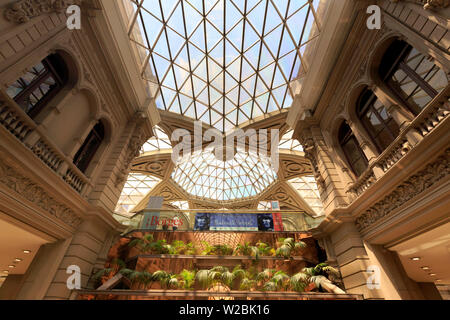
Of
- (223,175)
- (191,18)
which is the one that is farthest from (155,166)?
(191,18)

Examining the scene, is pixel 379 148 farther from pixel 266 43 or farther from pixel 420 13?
pixel 266 43

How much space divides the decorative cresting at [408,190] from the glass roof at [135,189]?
27.0 metres

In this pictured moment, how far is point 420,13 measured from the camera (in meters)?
6.12

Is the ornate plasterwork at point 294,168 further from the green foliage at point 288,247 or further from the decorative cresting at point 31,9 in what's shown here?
the decorative cresting at point 31,9

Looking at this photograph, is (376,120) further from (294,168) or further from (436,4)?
(294,168)

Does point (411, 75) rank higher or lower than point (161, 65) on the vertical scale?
lower

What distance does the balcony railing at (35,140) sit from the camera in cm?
571

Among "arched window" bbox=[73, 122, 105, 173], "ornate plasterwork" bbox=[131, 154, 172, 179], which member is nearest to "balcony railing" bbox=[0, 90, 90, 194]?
"arched window" bbox=[73, 122, 105, 173]

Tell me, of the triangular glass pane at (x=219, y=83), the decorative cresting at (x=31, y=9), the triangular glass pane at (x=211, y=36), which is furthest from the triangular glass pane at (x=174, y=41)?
the decorative cresting at (x=31, y=9)

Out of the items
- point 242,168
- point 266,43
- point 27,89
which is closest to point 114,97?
point 27,89

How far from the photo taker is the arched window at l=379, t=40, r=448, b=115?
20.9ft

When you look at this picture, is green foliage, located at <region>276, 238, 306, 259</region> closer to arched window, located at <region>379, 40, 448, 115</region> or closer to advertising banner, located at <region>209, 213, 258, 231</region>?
advertising banner, located at <region>209, 213, 258, 231</region>

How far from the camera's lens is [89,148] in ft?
34.4

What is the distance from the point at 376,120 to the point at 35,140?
1353 cm
